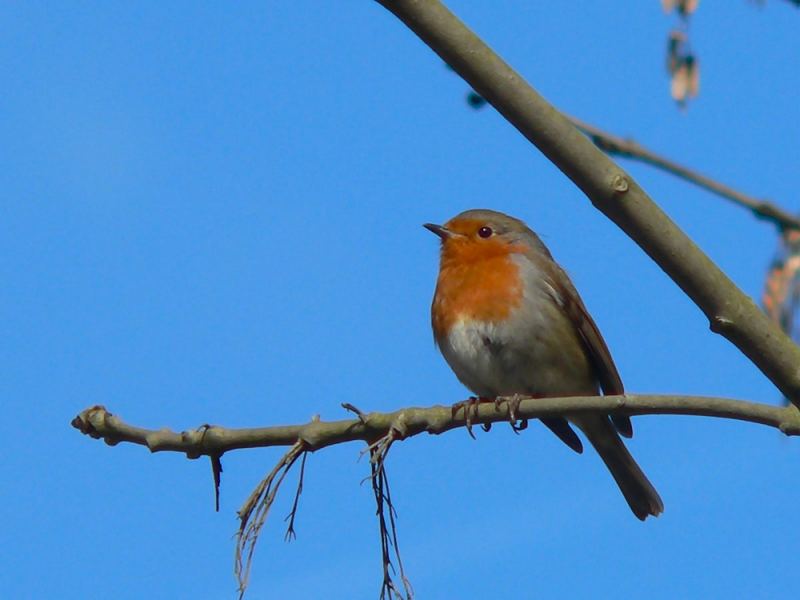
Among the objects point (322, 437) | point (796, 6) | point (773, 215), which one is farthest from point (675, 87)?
point (322, 437)

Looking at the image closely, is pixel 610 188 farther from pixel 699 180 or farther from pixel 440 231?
pixel 440 231

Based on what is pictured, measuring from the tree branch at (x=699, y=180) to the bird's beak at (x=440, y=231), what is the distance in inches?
161

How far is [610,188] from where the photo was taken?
2627 millimetres

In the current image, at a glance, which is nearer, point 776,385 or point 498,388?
point 776,385

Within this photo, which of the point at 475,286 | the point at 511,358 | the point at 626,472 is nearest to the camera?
the point at 511,358

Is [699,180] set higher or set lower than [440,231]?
lower

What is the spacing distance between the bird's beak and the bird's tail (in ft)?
4.76

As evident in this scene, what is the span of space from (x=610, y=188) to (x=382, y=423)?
1.20 meters

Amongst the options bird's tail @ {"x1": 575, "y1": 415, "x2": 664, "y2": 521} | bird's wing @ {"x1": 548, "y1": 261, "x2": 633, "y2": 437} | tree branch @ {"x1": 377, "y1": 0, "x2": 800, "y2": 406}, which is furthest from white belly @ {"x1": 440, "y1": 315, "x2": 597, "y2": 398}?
tree branch @ {"x1": 377, "y1": 0, "x2": 800, "y2": 406}

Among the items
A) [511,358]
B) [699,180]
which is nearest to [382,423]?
[699,180]

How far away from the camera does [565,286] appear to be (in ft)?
23.7

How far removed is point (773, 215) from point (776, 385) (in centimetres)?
72

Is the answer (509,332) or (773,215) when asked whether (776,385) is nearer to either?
(773,215)

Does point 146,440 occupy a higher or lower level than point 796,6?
lower
